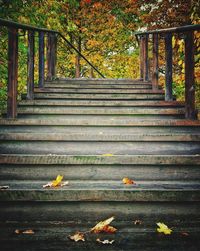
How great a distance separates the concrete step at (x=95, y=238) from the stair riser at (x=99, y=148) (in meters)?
0.88

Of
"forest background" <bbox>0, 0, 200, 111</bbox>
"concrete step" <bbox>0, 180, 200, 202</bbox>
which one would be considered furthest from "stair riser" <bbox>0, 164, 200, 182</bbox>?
"forest background" <bbox>0, 0, 200, 111</bbox>

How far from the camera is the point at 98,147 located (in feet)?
9.74

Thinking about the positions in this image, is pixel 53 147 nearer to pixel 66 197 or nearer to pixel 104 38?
pixel 66 197

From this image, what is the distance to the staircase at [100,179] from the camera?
1988 millimetres

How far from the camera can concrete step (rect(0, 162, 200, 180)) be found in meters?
2.54

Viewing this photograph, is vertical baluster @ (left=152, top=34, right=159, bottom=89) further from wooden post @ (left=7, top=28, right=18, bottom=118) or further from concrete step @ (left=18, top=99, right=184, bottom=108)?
wooden post @ (left=7, top=28, right=18, bottom=118)

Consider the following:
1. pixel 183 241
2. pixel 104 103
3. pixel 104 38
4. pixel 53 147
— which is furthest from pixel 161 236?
pixel 104 38

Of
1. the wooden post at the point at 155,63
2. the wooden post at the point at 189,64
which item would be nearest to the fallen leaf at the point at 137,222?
the wooden post at the point at 189,64

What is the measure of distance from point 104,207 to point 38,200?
1.58 ft

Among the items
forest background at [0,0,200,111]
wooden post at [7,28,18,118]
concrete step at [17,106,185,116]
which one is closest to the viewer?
wooden post at [7,28,18,118]

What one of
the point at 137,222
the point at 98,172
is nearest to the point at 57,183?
the point at 98,172

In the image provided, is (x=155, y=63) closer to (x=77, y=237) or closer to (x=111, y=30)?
(x=77, y=237)

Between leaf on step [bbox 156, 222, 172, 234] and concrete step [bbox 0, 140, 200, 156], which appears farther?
concrete step [bbox 0, 140, 200, 156]

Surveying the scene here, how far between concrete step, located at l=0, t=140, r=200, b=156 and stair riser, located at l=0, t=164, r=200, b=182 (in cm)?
38
